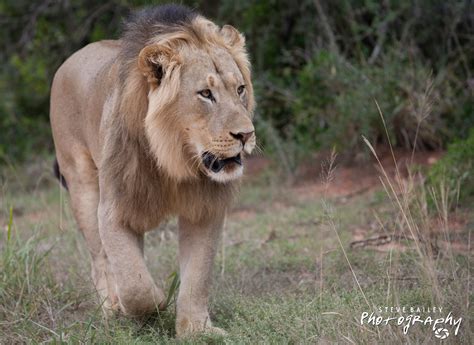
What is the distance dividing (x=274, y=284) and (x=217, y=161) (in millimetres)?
1380

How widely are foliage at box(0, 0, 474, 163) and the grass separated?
57.8 inches

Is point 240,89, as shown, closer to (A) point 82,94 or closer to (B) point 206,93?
(B) point 206,93

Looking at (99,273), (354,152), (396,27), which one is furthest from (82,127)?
(396,27)

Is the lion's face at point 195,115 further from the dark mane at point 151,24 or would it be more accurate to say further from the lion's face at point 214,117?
the dark mane at point 151,24

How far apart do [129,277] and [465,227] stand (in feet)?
8.33

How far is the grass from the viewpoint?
144 inches

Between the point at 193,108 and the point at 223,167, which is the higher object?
the point at 193,108

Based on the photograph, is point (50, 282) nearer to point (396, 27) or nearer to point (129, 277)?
point (129, 277)

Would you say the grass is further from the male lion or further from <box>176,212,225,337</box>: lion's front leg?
the male lion

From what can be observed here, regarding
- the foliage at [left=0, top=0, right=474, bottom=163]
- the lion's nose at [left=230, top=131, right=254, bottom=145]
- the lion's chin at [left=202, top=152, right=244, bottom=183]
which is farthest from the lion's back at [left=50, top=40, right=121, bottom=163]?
the foliage at [left=0, top=0, right=474, bottom=163]

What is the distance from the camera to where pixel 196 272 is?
4.12 meters

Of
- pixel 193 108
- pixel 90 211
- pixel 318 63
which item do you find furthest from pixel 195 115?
pixel 318 63

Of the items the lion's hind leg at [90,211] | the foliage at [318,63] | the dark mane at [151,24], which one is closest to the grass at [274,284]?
the lion's hind leg at [90,211]

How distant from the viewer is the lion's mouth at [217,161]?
3801mm
